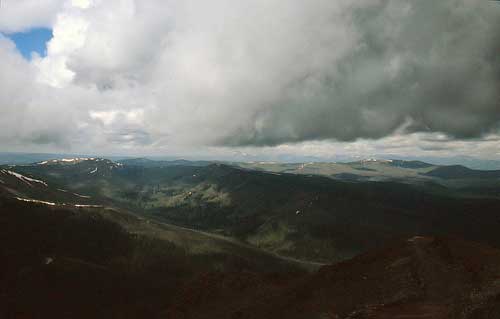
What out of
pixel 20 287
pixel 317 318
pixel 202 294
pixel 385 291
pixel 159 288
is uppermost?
pixel 385 291

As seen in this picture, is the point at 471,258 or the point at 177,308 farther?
the point at 177,308

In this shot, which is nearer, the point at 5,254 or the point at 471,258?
the point at 471,258

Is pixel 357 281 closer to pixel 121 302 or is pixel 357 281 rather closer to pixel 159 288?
pixel 121 302

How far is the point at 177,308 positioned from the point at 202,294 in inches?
399

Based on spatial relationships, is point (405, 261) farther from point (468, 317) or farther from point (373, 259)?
point (468, 317)

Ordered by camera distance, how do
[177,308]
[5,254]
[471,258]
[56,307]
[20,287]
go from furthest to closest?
[5,254], [20,287], [56,307], [177,308], [471,258]

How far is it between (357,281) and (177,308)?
60.7 meters

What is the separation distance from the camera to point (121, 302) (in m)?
163

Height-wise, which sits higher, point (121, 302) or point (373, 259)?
point (373, 259)

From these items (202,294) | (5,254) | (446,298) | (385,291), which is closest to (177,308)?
(202,294)

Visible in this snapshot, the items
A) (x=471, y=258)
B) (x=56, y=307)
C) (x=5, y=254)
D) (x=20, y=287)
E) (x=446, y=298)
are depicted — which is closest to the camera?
(x=446, y=298)

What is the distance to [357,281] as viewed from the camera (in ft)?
293

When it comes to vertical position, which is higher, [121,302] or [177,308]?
[177,308]

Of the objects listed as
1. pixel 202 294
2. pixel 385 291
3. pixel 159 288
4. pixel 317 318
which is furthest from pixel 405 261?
pixel 159 288
